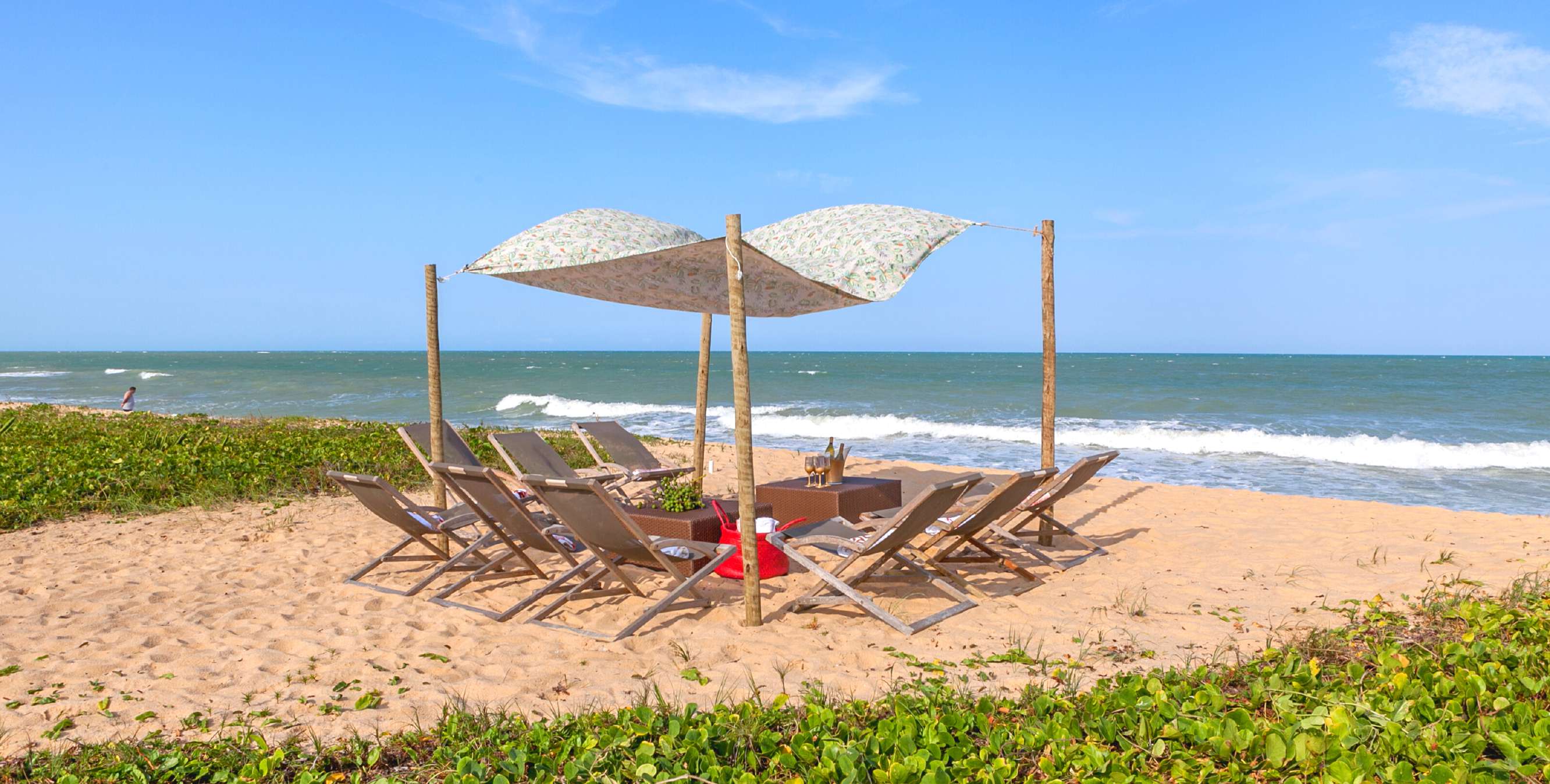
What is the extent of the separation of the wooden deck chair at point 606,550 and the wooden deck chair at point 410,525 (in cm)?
80

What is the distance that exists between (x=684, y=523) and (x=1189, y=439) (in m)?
14.3

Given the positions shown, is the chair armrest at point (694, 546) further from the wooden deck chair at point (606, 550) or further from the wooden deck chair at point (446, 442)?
the wooden deck chair at point (446, 442)

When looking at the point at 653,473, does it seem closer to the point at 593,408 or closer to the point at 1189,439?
the point at 1189,439

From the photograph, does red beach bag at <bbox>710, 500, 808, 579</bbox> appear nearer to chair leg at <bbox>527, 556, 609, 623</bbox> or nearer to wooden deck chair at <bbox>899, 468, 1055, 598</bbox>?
chair leg at <bbox>527, 556, 609, 623</bbox>

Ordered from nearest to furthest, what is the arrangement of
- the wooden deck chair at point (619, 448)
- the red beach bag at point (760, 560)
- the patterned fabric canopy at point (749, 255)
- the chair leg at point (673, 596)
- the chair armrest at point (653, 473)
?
1. the chair leg at point (673, 596)
2. the patterned fabric canopy at point (749, 255)
3. the red beach bag at point (760, 560)
4. the chair armrest at point (653, 473)
5. the wooden deck chair at point (619, 448)

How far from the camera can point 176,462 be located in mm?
7902

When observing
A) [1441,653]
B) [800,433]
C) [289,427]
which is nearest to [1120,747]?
[1441,653]

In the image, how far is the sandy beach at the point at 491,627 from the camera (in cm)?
326

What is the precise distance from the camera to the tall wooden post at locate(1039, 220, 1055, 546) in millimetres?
5957

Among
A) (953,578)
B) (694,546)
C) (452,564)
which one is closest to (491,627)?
(452,564)

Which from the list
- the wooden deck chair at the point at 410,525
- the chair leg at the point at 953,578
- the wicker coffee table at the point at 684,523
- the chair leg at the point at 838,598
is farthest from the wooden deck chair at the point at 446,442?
the chair leg at the point at 953,578

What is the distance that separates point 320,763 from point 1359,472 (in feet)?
44.0

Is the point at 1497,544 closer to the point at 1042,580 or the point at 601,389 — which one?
the point at 1042,580

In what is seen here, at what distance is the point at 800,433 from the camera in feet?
67.3
